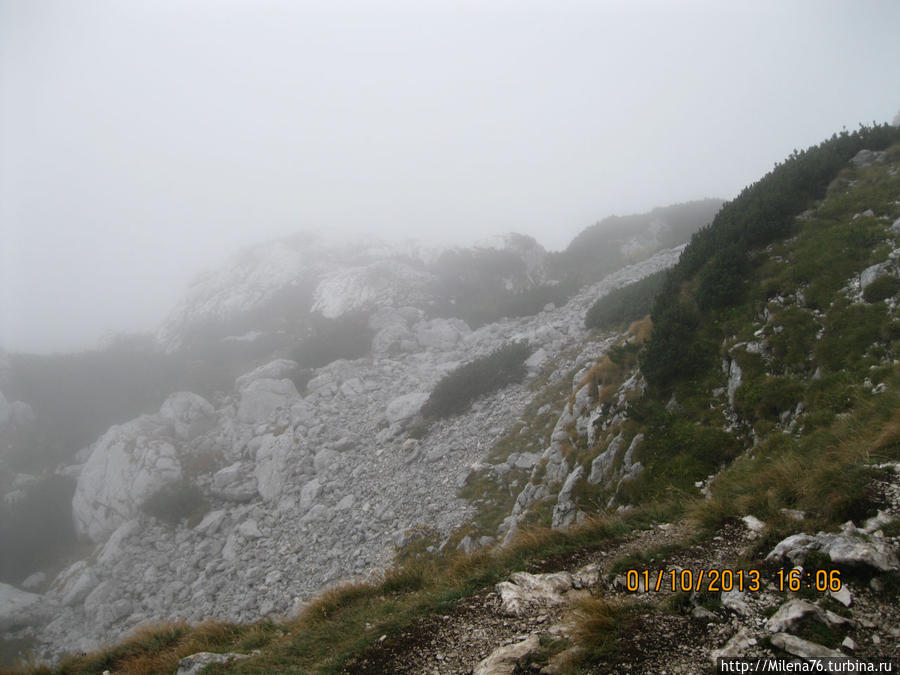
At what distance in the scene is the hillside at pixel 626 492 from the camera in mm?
4289

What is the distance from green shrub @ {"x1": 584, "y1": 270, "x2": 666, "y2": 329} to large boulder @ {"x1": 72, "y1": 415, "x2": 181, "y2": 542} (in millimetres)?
24523

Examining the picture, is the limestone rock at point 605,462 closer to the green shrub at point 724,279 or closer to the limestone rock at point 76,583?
the green shrub at point 724,279

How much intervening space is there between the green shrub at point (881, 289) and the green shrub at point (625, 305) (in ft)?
33.3

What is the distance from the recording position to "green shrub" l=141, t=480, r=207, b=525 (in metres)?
20.7

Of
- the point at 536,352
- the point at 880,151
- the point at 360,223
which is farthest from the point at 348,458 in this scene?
the point at 360,223

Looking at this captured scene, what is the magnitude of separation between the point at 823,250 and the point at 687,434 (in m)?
6.08

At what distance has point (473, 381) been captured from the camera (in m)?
21.4

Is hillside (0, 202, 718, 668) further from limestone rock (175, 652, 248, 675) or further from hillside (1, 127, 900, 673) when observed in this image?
limestone rock (175, 652, 248, 675)

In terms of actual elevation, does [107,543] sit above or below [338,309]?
below

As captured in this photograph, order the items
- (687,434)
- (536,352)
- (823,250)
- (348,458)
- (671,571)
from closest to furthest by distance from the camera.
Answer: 1. (671,571)
2. (687,434)
3. (823,250)
4. (348,458)
5. (536,352)

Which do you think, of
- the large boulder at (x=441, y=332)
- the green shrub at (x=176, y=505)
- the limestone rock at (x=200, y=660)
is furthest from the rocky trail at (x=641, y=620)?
the large boulder at (x=441, y=332)

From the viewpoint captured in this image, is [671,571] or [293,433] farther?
[293,433]

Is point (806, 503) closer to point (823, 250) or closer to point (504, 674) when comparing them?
point (504, 674)

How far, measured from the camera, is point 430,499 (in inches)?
617
